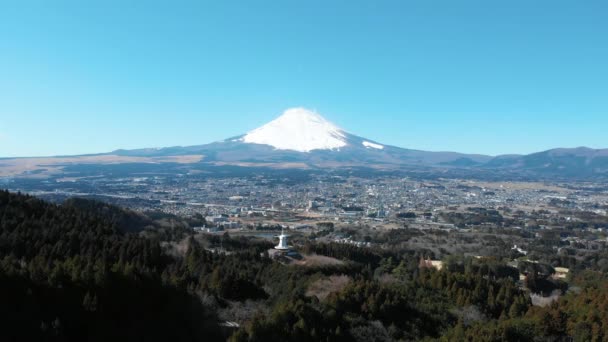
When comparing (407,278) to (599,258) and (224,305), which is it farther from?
(599,258)

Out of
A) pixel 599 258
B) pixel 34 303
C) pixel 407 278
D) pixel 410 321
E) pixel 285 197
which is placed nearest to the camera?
pixel 34 303

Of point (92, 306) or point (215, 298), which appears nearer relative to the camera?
point (92, 306)

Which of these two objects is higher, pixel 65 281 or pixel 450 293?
pixel 65 281

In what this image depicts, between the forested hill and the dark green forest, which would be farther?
the dark green forest

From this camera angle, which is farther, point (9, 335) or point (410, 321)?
point (410, 321)

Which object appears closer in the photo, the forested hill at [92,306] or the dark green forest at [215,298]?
the forested hill at [92,306]

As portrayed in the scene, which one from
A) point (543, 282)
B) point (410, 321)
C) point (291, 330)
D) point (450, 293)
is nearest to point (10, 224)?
point (291, 330)

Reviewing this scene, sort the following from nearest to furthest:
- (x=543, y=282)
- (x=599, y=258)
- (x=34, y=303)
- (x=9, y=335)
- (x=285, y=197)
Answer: (x=9, y=335)
(x=34, y=303)
(x=543, y=282)
(x=599, y=258)
(x=285, y=197)

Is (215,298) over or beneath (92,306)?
beneath
